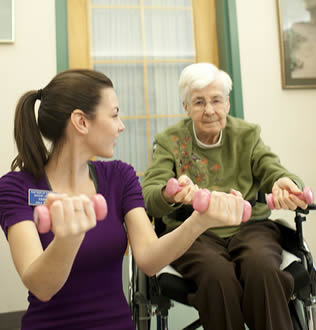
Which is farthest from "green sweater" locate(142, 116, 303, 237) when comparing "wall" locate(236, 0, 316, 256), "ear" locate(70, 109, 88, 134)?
"wall" locate(236, 0, 316, 256)

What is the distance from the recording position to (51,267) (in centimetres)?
71

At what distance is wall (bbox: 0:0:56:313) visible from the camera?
2328mm

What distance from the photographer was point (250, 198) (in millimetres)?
1456

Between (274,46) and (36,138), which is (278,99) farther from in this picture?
(36,138)

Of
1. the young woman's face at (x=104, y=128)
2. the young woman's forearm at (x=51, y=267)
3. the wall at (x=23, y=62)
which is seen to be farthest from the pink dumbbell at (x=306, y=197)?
the wall at (x=23, y=62)

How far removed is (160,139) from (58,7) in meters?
1.45

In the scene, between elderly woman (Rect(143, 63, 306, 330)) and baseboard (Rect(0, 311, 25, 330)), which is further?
baseboard (Rect(0, 311, 25, 330))

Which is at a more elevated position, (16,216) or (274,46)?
(274,46)

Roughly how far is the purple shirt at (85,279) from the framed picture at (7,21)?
1661 millimetres

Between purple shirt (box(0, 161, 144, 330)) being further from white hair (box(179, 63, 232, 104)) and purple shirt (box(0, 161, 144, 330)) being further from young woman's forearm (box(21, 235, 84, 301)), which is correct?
white hair (box(179, 63, 232, 104))

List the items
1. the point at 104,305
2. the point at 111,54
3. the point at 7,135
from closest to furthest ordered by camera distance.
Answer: the point at 104,305 < the point at 7,135 < the point at 111,54

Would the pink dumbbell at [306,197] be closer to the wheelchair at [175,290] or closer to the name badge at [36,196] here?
the wheelchair at [175,290]

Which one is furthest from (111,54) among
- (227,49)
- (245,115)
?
(245,115)

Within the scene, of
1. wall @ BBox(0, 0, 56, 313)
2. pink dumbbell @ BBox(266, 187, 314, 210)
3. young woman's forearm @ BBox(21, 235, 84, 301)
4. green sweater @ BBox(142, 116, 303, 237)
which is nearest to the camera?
young woman's forearm @ BBox(21, 235, 84, 301)
